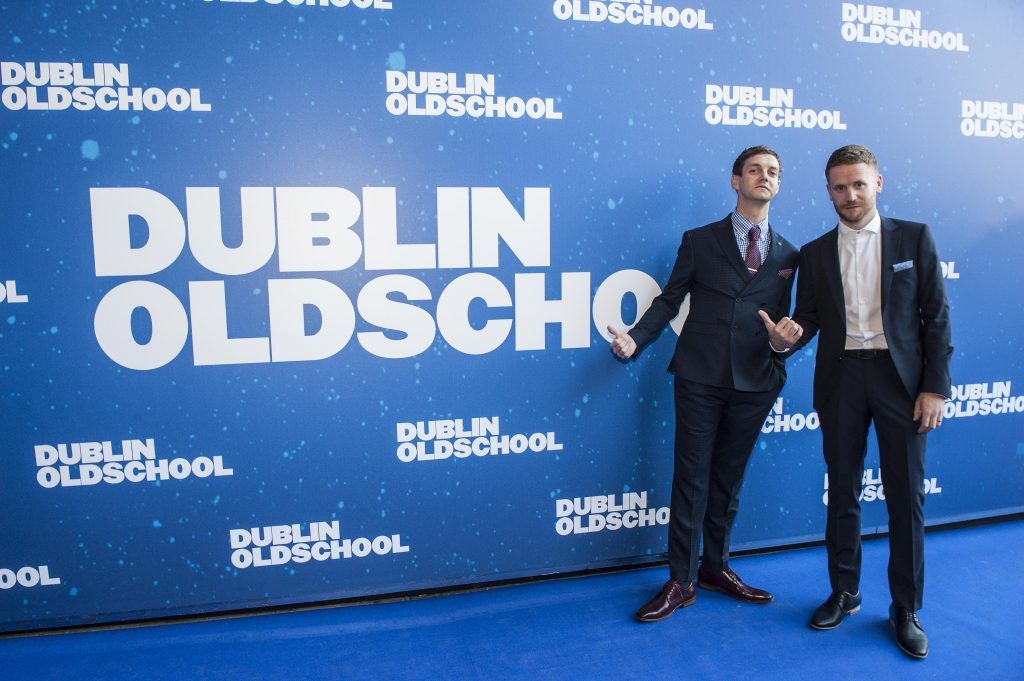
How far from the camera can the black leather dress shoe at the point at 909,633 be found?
7.11ft

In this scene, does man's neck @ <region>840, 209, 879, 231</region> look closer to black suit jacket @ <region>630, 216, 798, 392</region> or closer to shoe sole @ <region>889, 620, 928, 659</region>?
black suit jacket @ <region>630, 216, 798, 392</region>

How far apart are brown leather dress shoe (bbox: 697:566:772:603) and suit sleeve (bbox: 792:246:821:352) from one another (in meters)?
0.96

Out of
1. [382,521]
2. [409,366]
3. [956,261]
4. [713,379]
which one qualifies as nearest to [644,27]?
[713,379]

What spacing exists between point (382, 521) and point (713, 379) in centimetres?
142

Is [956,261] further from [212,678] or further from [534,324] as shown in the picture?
[212,678]

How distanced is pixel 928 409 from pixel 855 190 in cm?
77

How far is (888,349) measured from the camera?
2.17 meters

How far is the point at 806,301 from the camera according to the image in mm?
2408

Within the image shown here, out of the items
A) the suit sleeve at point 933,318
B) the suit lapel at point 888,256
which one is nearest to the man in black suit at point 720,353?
the suit lapel at point 888,256

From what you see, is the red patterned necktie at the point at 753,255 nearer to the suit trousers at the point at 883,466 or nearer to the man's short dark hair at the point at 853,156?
the man's short dark hair at the point at 853,156

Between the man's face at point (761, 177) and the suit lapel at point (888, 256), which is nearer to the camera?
the suit lapel at point (888, 256)

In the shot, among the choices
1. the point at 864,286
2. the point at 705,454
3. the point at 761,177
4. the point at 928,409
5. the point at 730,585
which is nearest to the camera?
the point at 928,409

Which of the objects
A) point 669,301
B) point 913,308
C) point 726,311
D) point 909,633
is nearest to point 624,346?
point 669,301

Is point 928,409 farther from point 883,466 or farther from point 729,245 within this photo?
point 729,245
